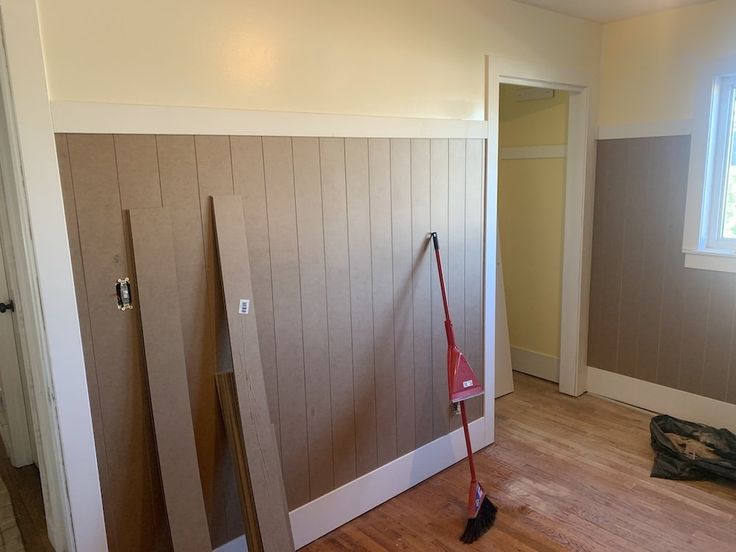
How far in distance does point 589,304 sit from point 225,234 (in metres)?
2.76

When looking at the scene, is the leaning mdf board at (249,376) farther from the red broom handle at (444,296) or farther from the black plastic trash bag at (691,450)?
the black plastic trash bag at (691,450)

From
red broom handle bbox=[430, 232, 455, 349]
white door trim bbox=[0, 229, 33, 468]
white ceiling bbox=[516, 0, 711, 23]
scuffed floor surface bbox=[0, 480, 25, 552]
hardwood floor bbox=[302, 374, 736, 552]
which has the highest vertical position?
white ceiling bbox=[516, 0, 711, 23]

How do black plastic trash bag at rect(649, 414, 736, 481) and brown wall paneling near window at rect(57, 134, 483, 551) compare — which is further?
black plastic trash bag at rect(649, 414, 736, 481)

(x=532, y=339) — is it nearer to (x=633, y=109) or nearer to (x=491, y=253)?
(x=491, y=253)

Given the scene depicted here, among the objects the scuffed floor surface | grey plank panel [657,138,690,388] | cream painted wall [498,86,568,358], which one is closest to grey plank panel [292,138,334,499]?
the scuffed floor surface

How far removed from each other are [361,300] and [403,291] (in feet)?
0.84

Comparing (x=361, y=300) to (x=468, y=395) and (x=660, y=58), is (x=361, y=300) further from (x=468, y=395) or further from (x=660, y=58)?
(x=660, y=58)

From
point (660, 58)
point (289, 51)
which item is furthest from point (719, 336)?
point (289, 51)

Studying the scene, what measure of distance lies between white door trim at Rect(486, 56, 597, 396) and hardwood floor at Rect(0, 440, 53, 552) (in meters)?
2.36

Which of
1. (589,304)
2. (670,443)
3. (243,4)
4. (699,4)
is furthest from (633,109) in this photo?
(243,4)

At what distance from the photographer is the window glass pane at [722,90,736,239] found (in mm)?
3129

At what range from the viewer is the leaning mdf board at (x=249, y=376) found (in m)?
2.01

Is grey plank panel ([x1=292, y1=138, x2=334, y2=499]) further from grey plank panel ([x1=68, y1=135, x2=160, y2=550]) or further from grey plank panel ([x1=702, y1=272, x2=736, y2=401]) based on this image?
grey plank panel ([x1=702, y1=272, x2=736, y2=401])

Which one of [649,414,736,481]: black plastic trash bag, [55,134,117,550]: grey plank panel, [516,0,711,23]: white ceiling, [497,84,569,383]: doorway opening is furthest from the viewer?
[497,84,569,383]: doorway opening
